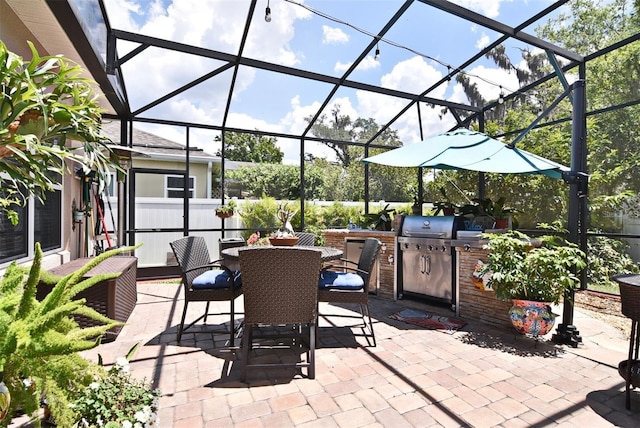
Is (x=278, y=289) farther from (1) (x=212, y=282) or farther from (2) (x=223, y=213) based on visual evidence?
(2) (x=223, y=213)

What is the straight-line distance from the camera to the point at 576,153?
3.47m

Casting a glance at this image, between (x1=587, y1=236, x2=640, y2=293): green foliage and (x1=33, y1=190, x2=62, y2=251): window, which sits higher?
(x1=33, y1=190, x2=62, y2=251): window

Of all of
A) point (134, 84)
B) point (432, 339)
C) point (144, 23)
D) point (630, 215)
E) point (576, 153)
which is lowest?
point (432, 339)

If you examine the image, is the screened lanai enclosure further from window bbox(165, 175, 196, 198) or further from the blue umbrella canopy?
the blue umbrella canopy

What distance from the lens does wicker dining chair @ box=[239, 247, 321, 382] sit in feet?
8.45

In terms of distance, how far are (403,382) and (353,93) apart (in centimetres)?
494

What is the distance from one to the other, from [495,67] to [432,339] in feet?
15.7

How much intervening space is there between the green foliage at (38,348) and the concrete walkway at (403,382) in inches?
53.6

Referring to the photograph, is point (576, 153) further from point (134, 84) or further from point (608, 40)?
point (608, 40)

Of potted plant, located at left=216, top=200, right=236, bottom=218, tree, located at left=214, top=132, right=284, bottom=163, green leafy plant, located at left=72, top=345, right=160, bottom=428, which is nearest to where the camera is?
green leafy plant, located at left=72, top=345, right=160, bottom=428

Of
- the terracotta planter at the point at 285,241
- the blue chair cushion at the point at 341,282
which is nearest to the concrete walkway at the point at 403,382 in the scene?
the blue chair cushion at the point at 341,282

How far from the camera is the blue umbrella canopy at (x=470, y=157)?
4.00 meters

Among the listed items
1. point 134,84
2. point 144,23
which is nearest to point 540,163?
point 144,23

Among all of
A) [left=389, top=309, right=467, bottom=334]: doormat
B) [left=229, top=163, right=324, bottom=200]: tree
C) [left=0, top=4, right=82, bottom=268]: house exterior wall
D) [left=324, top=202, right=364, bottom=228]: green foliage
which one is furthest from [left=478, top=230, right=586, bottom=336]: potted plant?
[left=229, top=163, right=324, bottom=200]: tree
